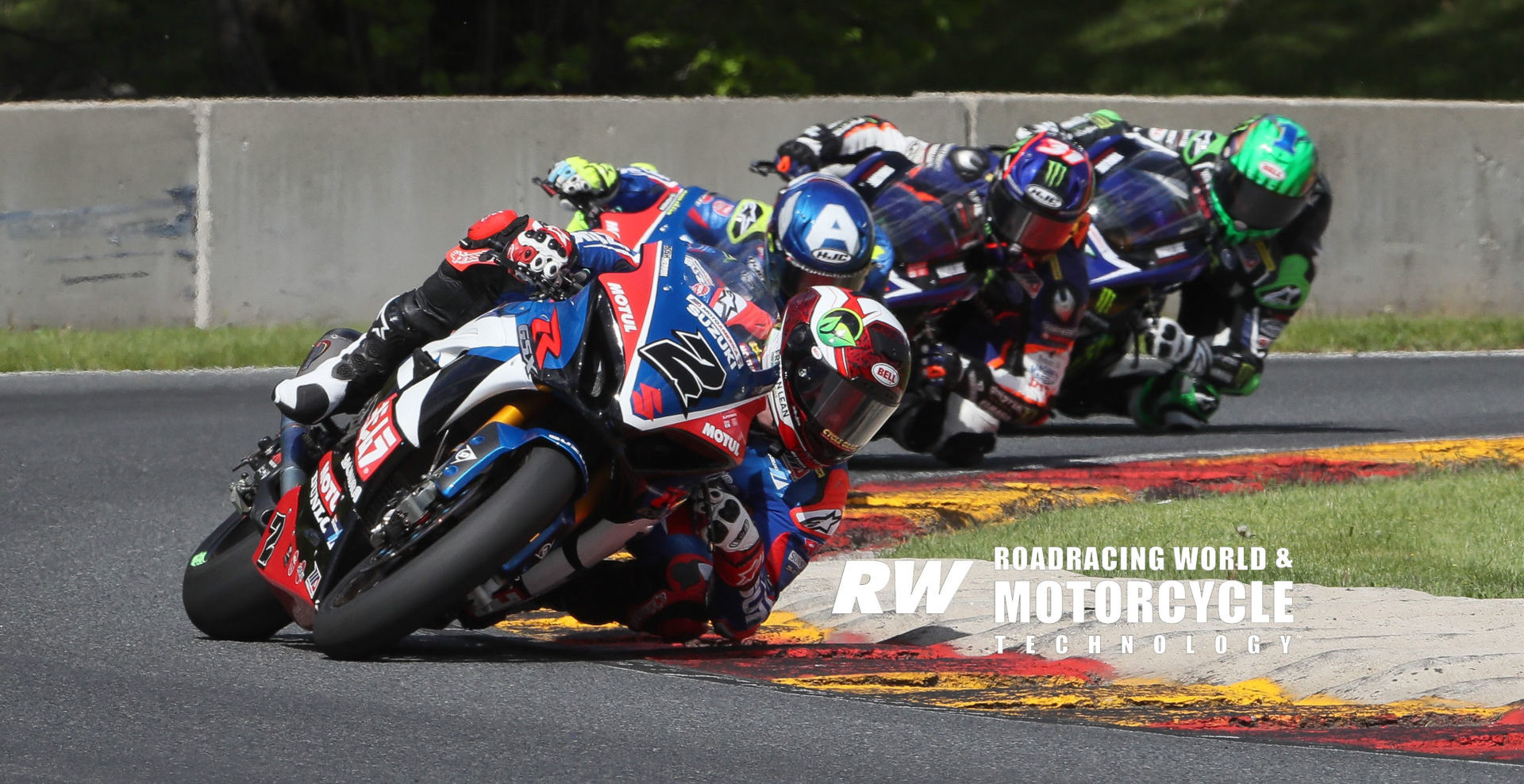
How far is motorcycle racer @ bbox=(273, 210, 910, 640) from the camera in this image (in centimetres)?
516

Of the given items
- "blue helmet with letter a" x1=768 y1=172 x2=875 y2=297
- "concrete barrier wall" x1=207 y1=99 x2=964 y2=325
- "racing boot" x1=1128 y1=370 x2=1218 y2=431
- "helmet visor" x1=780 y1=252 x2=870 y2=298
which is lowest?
"racing boot" x1=1128 y1=370 x2=1218 y2=431

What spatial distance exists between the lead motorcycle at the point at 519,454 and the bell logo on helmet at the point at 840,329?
0.15 meters

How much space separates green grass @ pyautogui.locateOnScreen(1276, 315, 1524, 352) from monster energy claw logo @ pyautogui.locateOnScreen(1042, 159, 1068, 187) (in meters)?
5.07

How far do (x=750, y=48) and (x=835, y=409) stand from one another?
13.2 m

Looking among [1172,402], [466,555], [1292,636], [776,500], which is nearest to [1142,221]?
[1172,402]

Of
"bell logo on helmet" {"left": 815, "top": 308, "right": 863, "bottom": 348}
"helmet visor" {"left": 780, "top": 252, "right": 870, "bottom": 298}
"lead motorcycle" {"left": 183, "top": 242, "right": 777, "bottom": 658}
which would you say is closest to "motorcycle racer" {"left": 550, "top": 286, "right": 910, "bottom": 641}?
"bell logo on helmet" {"left": 815, "top": 308, "right": 863, "bottom": 348}

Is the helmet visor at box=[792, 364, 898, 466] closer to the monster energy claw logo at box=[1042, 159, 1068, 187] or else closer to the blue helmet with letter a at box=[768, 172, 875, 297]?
the blue helmet with letter a at box=[768, 172, 875, 297]

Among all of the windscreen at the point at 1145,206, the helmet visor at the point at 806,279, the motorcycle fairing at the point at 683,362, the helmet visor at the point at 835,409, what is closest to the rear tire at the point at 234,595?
the motorcycle fairing at the point at 683,362

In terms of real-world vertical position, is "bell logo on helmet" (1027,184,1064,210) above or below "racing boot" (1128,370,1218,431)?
above

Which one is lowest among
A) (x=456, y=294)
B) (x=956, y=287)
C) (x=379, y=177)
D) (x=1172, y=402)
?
(x=456, y=294)

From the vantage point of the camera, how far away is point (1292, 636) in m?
5.59

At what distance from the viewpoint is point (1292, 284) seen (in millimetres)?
10922

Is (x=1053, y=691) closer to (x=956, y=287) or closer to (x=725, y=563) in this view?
(x=725, y=563)

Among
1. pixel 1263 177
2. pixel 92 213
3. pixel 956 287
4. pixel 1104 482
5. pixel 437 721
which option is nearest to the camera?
pixel 437 721
